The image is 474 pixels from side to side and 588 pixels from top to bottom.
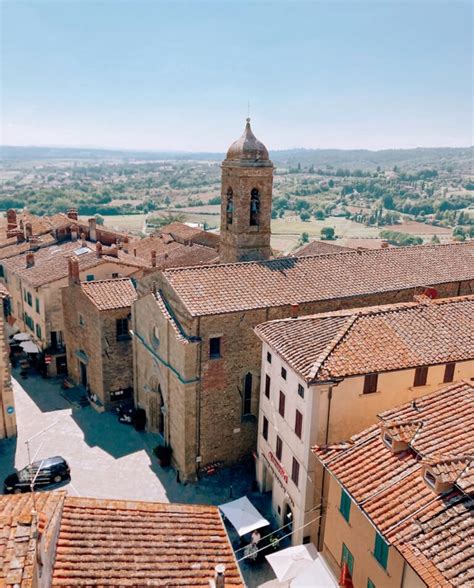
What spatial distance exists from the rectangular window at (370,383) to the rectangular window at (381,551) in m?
6.02

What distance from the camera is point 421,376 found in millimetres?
22594

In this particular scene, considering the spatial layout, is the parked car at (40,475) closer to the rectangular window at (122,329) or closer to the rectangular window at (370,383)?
the rectangular window at (122,329)

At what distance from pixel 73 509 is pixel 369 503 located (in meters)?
9.09

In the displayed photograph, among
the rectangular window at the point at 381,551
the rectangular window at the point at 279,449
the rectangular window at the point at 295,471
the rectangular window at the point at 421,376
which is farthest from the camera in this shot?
the rectangular window at the point at 279,449

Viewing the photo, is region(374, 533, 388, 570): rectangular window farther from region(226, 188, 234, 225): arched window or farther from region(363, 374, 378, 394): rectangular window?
region(226, 188, 234, 225): arched window

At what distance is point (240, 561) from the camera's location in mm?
23234

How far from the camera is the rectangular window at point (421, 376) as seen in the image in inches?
883

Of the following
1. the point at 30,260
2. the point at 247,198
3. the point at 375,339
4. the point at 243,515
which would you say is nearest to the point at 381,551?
the point at 243,515

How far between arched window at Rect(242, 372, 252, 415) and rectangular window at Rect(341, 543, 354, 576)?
10.8 meters

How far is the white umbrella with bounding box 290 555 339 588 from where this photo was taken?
1898 centimetres

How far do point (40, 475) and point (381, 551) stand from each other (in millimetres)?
18021

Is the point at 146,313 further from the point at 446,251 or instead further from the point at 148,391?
the point at 446,251

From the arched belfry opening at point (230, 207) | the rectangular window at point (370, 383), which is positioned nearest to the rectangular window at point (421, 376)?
the rectangular window at point (370, 383)

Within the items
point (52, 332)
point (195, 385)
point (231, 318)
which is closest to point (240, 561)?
point (195, 385)
